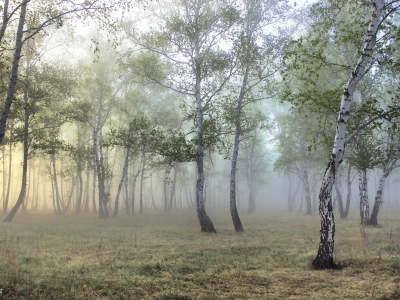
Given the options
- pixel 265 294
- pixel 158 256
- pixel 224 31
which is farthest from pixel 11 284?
pixel 224 31

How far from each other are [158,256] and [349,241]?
7.48 m

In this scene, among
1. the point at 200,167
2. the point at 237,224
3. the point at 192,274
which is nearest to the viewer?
the point at 192,274

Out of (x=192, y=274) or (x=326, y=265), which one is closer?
(x=192, y=274)

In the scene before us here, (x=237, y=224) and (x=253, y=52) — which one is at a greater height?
(x=253, y=52)

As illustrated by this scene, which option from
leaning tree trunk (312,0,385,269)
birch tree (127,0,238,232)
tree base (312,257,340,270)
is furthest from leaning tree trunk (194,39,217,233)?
leaning tree trunk (312,0,385,269)

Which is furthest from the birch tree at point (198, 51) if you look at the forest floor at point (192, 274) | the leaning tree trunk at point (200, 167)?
the forest floor at point (192, 274)

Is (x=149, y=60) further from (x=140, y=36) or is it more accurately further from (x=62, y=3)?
(x=62, y=3)

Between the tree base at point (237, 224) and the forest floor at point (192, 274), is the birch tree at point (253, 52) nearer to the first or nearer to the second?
the tree base at point (237, 224)

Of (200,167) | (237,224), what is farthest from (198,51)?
(237,224)

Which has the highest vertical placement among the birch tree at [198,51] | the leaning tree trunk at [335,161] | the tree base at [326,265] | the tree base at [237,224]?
Result: the birch tree at [198,51]

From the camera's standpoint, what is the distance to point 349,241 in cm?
1012

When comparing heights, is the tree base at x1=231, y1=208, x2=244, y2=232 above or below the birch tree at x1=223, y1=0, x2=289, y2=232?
below

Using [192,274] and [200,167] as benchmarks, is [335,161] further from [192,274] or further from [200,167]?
[200,167]

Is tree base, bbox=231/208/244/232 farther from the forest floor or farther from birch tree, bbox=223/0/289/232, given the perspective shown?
the forest floor
